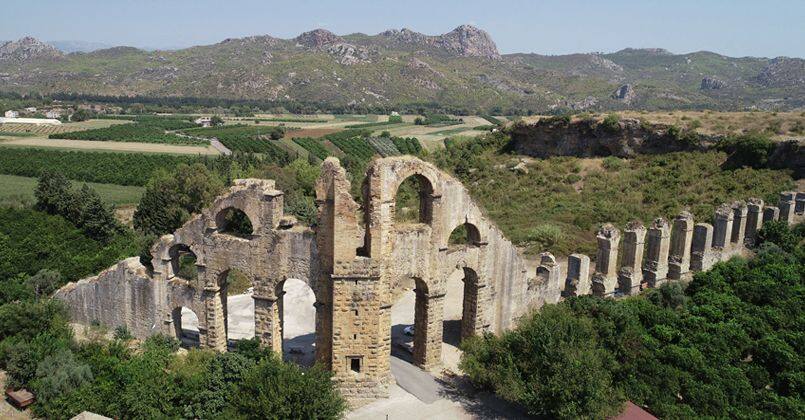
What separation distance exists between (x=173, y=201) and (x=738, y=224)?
34.0 m

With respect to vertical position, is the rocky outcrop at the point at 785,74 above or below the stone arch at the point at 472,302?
above

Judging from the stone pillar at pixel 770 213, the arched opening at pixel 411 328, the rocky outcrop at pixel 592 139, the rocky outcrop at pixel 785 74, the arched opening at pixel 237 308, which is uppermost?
the rocky outcrop at pixel 785 74

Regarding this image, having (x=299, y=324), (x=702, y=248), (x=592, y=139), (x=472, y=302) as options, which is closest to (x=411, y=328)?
(x=472, y=302)

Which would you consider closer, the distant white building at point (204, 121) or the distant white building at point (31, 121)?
the distant white building at point (31, 121)

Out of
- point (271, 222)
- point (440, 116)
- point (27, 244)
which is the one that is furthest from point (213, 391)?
point (440, 116)

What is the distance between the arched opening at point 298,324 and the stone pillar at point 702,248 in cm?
1604

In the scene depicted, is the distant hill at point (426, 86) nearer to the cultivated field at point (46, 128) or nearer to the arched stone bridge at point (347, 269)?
the cultivated field at point (46, 128)

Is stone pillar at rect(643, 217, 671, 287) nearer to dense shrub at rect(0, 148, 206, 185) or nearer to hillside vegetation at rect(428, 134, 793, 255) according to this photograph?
hillside vegetation at rect(428, 134, 793, 255)

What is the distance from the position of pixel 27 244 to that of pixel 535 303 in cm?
2966

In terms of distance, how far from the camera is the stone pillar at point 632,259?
22250 mm

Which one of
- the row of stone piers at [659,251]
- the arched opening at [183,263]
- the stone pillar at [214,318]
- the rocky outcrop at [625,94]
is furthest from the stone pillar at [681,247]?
the rocky outcrop at [625,94]

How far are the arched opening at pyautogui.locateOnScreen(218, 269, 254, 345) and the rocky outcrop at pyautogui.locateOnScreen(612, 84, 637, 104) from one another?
419 ft

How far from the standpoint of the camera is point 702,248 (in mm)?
24797

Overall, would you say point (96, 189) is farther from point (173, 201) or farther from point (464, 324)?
point (464, 324)
